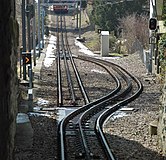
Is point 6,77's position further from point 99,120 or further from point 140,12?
point 140,12

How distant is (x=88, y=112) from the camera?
15141mm

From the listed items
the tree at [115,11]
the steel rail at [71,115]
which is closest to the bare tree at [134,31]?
the tree at [115,11]

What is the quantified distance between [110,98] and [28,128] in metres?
6.40

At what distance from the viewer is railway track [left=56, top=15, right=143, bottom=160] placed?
1095 centimetres

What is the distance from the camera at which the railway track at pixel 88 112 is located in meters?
10.9

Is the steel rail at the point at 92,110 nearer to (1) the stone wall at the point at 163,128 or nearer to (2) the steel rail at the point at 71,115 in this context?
(2) the steel rail at the point at 71,115

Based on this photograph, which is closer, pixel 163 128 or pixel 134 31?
pixel 163 128

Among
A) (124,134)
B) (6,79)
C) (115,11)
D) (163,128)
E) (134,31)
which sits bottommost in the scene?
(124,134)

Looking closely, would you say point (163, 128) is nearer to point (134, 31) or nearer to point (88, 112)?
point (88, 112)

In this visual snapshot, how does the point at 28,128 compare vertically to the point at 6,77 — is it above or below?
below

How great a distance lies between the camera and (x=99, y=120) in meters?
14.1

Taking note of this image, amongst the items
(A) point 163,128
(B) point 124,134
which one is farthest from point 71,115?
(A) point 163,128

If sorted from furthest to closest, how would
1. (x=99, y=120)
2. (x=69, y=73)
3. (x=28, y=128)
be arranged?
(x=69, y=73) < (x=99, y=120) < (x=28, y=128)

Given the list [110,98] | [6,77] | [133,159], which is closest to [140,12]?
[110,98]
